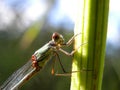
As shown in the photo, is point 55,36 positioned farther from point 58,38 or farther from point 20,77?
point 20,77

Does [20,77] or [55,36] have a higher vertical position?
[55,36]

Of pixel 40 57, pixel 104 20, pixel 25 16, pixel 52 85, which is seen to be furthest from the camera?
pixel 25 16

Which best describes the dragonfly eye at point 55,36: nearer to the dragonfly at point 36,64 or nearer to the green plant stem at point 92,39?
the dragonfly at point 36,64

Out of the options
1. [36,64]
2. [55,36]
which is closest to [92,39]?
[55,36]

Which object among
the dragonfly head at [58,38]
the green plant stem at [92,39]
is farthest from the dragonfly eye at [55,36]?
the green plant stem at [92,39]

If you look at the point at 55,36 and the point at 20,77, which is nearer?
the point at 55,36

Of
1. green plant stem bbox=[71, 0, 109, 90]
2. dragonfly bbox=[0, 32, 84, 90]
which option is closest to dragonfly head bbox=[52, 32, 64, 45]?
dragonfly bbox=[0, 32, 84, 90]

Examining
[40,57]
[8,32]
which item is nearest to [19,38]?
[8,32]

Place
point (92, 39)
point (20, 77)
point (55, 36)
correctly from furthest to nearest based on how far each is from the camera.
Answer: point (20, 77), point (55, 36), point (92, 39)

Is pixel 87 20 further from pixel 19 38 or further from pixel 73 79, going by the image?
pixel 19 38
